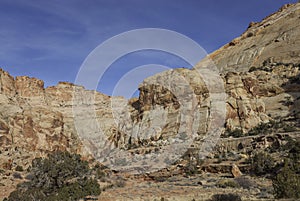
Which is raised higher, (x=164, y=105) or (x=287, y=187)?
(x=164, y=105)

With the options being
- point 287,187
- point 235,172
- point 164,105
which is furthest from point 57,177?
point 164,105

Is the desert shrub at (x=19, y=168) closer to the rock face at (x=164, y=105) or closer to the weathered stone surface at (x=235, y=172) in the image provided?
the rock face at (x=164, y=105)

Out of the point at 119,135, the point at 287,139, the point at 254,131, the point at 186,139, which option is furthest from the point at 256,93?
the point at 119,135

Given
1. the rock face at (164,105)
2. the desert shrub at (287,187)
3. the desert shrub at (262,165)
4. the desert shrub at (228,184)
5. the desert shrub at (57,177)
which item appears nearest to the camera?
the desert shrub at (287,187)

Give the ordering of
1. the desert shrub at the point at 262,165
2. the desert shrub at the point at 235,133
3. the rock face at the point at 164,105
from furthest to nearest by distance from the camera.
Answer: the rock face at the point at 164,105, the desert shrub at the point at 235,133, the desert shrub at the point at 262,165

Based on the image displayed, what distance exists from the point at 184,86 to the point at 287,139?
62.4 ft

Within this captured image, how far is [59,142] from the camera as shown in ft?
175

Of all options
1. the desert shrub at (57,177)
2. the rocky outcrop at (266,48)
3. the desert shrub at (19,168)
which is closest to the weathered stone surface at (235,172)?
the desert shrub at (57,177)

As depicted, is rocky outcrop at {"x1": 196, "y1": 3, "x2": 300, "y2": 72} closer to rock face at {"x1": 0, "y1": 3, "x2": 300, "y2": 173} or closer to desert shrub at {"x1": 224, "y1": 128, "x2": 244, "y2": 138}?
rock face at {"x1": 0, "y1": 3, "x2": 300, "y2": 173}


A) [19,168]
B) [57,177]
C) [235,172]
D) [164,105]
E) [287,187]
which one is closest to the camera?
[287,187]

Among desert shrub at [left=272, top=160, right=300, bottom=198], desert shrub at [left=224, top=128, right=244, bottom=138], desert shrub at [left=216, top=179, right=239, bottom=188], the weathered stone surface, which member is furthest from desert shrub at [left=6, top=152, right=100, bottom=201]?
desert shrub at [left=224, top=128, right=244, bottom=138]

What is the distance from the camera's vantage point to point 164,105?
45344mm

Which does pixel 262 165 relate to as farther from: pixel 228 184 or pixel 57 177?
pixel 57 177

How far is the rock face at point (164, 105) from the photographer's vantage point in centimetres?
3784
